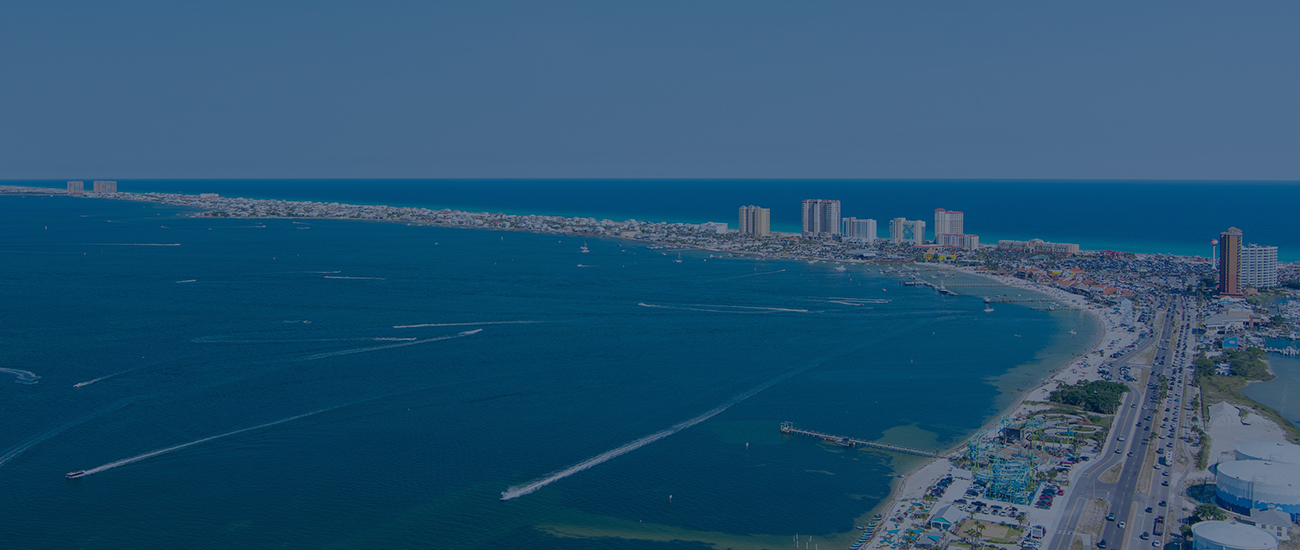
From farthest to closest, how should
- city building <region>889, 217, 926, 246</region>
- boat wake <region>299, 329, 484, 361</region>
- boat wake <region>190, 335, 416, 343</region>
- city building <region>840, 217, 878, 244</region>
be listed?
city building <region>840, 217, 878, 244</region>
city building <region>889, 217, 926, 246</region>
boat wake <region>190, 335, 416, 343</region>
boat wake <region>299, 329, 484, 361</region>

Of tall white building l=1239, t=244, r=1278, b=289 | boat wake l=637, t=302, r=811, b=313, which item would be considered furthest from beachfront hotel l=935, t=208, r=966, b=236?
boat wake l=637, t=302, r=811, b=313

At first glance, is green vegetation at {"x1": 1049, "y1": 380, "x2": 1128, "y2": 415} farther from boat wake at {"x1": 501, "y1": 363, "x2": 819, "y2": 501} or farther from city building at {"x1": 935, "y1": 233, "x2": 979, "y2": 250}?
city building at {"x1": 935, "y1": 233, "x2": 979, "y2": 250}

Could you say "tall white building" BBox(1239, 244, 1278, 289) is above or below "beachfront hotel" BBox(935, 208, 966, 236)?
below

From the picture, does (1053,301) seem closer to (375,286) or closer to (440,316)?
(440,316)

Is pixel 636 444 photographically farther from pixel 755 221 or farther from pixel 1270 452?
pixel 755 221

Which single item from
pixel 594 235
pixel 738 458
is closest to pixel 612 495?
pixel 738 458

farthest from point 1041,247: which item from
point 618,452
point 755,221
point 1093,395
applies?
point 618,452

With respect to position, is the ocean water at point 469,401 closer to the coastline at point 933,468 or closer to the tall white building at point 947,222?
the coastline at point 933,468
